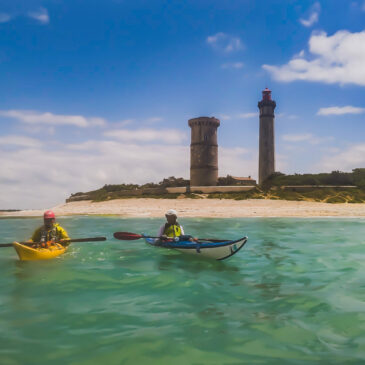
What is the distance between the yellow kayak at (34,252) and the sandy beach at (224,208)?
62.6ft

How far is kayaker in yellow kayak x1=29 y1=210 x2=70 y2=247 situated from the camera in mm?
10609

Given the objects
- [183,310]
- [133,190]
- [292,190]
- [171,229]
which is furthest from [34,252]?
[133,190]

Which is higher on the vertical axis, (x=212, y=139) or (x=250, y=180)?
(x=212, y=139)

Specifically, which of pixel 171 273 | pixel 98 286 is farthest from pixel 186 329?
pixel 171 273

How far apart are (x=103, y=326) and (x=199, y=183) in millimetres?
45787

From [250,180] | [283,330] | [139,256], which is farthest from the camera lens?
[250,180]

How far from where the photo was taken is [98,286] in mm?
8367

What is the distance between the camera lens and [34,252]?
10188 mm

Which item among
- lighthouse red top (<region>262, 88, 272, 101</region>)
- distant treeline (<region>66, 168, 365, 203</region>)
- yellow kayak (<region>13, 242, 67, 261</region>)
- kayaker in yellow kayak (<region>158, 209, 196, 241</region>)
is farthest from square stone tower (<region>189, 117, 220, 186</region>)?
yellow kayak (<region>13, 242, 67, 261</region>)

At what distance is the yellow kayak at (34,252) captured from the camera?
32.9 feet

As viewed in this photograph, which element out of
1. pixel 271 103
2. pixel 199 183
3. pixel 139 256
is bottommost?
pixel 139 256

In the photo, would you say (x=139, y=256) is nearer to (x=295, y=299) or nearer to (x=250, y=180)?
(x=295, y=299)

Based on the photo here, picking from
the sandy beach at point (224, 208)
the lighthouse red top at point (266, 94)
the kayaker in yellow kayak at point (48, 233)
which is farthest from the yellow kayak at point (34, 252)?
the lighthouse red top at point (266, 94)

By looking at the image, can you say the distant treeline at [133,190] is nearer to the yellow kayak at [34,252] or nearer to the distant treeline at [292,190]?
the distant treeline at [292,190]
